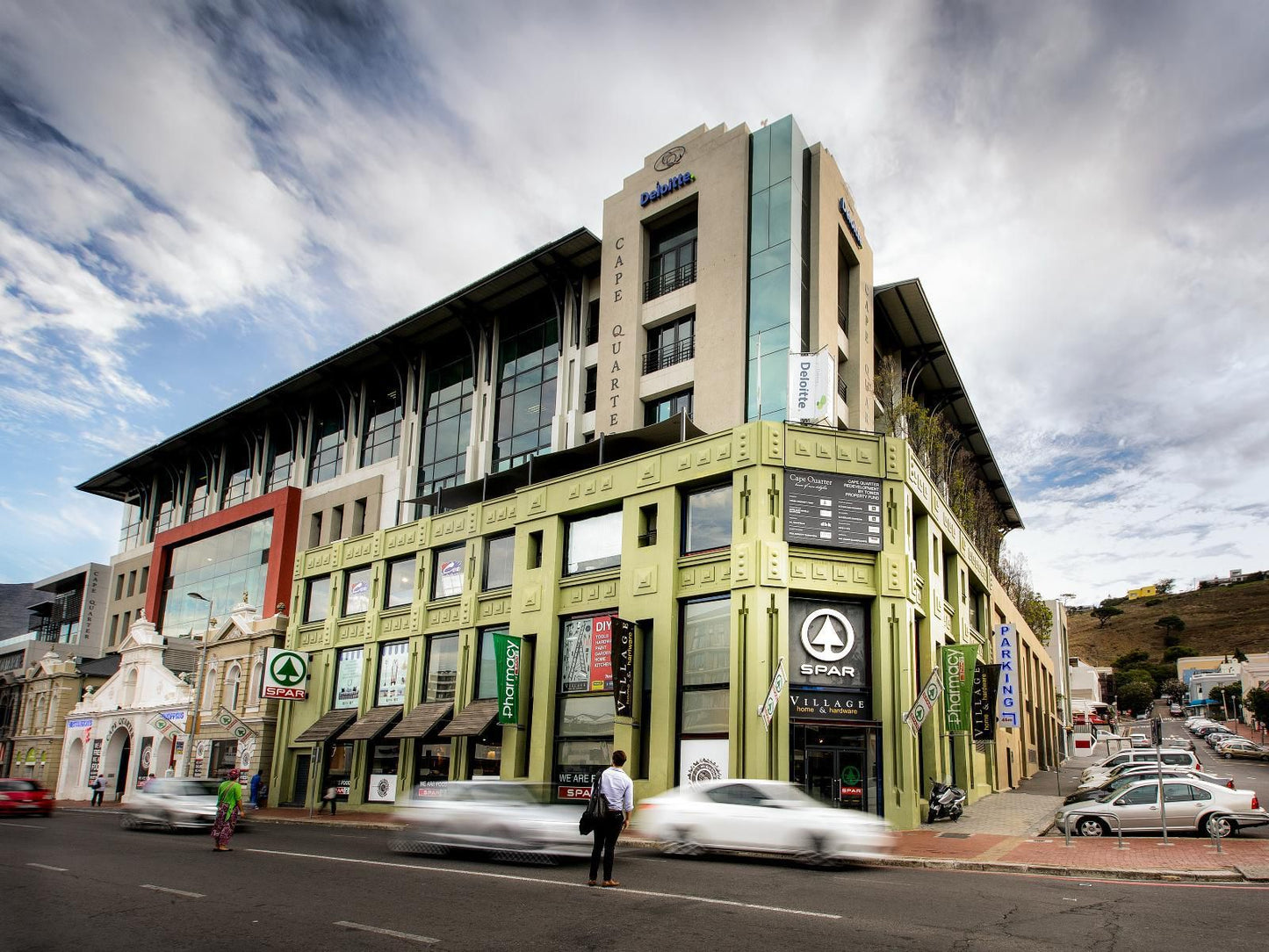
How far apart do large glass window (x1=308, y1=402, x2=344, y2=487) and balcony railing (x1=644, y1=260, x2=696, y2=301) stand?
2059cm

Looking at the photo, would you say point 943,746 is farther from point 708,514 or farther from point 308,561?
point 308,561

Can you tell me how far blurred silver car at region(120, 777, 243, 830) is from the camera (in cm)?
2555

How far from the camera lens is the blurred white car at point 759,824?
1627 centimetres

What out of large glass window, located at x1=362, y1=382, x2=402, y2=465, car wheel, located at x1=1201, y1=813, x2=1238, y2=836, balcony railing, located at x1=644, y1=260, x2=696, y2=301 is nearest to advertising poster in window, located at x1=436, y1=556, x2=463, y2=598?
large glass window, located at x1=362, y1=382, x2=402, y2=465

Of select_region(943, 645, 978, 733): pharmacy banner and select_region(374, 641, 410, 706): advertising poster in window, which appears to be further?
select_region(374, 641, 410, 706): advertising poster in window

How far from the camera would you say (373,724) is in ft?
115

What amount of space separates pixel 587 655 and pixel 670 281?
1452cm

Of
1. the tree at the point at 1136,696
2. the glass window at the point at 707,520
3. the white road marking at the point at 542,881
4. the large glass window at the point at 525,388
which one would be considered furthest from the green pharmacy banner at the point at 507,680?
the tree at the point at 1136,696

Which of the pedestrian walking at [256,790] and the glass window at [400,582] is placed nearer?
the glass window at [400,582]

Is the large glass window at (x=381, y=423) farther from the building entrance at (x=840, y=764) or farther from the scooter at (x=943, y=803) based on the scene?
the scooter at (x=943, y=803)

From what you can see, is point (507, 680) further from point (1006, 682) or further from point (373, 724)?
point (1006, 682)

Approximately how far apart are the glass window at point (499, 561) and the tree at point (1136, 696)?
14685 cm

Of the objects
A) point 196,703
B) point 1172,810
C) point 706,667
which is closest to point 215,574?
point 196,703

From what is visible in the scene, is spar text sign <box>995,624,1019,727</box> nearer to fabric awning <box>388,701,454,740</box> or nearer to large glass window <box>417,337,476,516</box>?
fabric awning <box>388,701,454,740</box>
